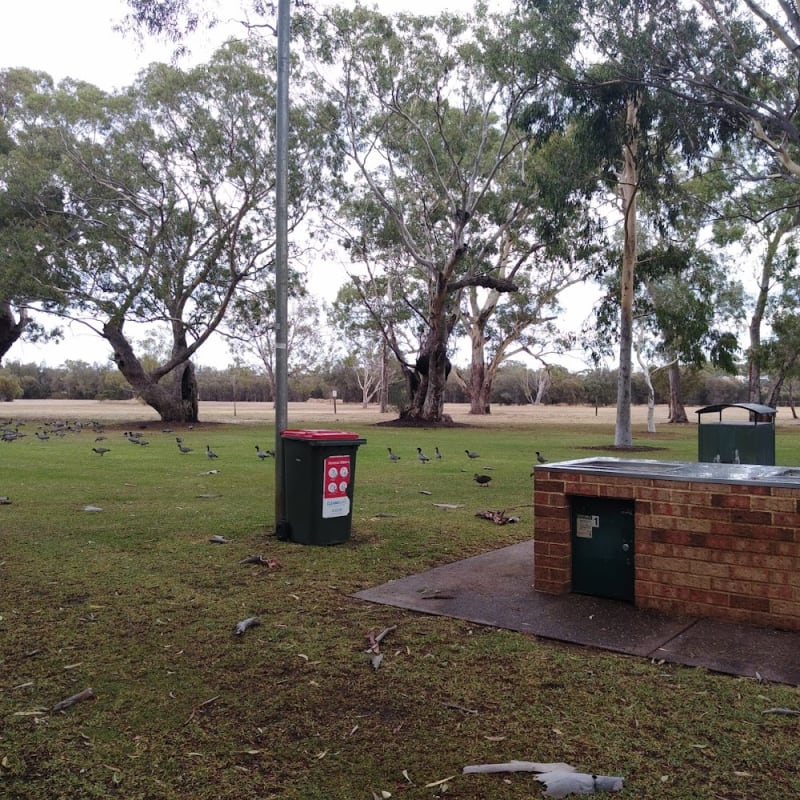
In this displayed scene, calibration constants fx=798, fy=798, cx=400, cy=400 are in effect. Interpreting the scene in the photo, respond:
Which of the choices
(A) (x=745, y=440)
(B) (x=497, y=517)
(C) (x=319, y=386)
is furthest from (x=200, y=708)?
(C) (x=319, y=386)

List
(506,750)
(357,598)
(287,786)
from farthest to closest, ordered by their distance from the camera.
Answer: (357,598), (506,750), (287,786)

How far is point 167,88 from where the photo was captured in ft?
98.6

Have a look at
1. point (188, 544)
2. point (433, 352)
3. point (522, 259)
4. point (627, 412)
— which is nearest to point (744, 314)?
point (522, 259)

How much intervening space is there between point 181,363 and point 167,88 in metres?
11.7

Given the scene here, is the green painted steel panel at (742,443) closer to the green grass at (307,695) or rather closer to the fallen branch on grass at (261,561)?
the green grass at (307,695)

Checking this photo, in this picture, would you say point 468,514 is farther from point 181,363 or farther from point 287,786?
point 181,363

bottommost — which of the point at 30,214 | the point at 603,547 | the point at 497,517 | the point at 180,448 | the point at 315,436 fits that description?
the point at 497,517

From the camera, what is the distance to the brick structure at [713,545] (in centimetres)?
468

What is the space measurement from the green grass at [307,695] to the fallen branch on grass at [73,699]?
5 centimetres

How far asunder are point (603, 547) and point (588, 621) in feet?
2.16

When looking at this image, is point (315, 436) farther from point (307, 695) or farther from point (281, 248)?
point (307, 695)

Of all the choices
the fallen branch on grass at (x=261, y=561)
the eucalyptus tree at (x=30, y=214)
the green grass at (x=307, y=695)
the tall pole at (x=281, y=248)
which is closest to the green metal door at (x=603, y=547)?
the green grass at (x=307, y=695)

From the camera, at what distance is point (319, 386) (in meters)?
116

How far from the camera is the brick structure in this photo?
468 cm
